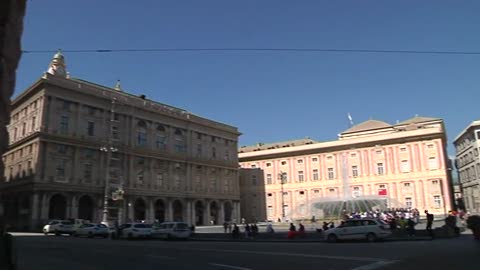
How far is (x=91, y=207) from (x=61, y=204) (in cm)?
428

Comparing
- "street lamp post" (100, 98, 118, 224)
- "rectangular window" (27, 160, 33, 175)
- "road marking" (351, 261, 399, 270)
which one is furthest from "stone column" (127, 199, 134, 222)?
"road marking" (351, 261, 399, 270)

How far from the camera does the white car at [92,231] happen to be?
147ft

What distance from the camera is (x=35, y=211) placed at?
57625mm

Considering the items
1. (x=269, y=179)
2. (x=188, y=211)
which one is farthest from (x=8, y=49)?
(x=269, y=179)

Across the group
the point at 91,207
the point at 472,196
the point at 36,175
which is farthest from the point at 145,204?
the point at 472,196

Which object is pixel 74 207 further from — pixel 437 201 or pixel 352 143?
pixel 437 201

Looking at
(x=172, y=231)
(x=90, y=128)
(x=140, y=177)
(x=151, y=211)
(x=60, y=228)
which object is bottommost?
(x=172, y=231)

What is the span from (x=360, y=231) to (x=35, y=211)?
44.6 m

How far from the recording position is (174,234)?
39.5 metres

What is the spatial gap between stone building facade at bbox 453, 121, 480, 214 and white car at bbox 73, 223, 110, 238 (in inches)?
2635

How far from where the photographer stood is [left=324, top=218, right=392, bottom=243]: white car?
28516mm

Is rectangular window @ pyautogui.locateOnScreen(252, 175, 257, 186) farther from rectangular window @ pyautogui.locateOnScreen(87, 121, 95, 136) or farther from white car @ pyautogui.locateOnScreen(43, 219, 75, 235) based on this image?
white car @ pyautogui.locateOnScreen(43, 219, 75, 235)

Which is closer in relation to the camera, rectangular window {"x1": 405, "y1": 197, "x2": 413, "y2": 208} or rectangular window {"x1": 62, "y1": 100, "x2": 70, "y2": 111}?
rectangular window {"x1": 62, "y1": 100, "x2": 70, "y2": 111}

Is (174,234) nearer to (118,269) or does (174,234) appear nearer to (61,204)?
(118,269)
